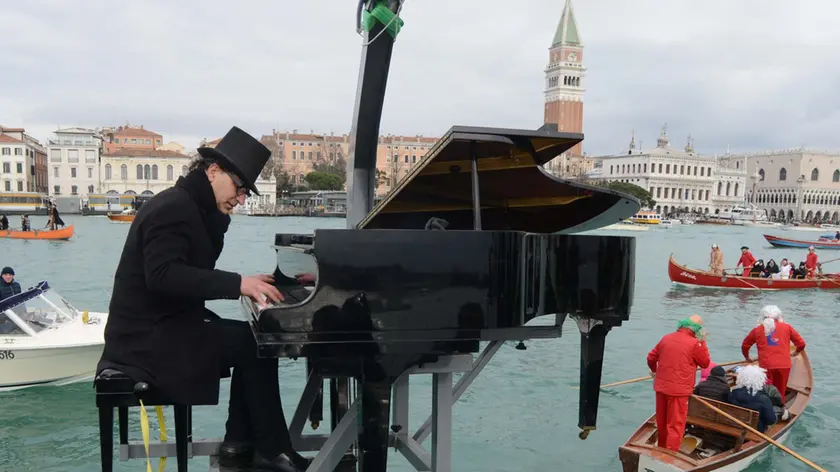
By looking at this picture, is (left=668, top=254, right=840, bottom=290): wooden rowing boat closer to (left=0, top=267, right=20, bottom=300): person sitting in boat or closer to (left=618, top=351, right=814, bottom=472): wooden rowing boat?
(left=618, top=351, right=814, bottom=472): wooden rowing boat

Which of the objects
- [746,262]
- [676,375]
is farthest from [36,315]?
[746,262]

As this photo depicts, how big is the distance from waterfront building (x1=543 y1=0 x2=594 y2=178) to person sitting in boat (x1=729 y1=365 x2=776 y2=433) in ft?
434

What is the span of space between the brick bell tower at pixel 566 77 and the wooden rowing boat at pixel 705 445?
135099mm

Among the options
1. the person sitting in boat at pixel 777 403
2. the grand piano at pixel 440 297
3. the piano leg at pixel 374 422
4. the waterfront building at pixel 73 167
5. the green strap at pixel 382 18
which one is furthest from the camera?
the waterfront building at pixel 73 167

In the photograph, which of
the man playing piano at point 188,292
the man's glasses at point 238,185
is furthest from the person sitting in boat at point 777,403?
the man's glasses at point 238,185

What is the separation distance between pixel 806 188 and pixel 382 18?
154m

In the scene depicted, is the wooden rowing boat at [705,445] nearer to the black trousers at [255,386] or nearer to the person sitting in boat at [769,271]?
the black trousers at [255,386]

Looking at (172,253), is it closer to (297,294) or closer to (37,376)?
(297,294)

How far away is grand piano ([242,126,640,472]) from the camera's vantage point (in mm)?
3029

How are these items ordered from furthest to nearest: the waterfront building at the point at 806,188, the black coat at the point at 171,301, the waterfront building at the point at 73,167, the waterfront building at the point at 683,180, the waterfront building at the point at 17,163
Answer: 1. the waterfront building at the point at 806,188
2. the waterfront building at the point at 683,180
3. the waterfront building at the point at 73,167
4. the waterfront building at the point at 17,163
5. the black coat at the point at 171,301

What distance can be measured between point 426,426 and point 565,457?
4.26 m

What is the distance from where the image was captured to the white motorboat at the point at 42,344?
9.23 metres

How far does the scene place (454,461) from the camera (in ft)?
25.6

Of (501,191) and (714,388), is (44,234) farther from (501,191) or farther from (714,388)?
(501,191)
